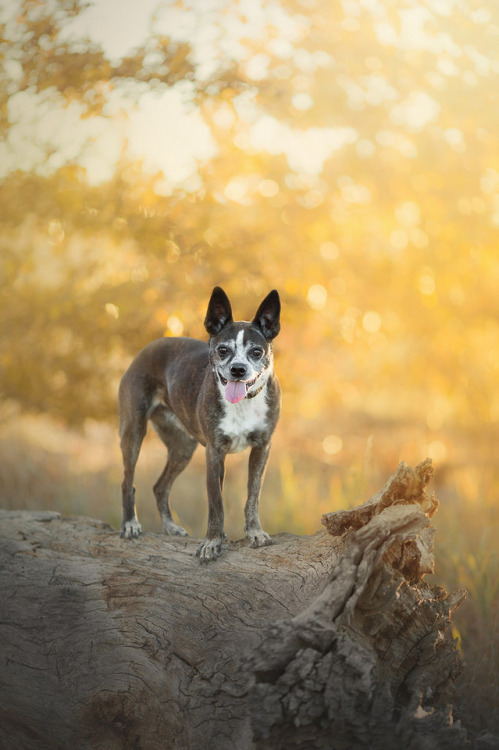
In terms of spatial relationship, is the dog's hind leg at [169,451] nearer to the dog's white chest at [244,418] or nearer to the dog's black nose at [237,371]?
the dog's white chest at [244,418]

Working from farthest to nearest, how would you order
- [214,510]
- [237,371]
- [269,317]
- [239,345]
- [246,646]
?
[269,317] → [214,510] → [239,345] → [237,371] → [246,646]

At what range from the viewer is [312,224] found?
6141 mm

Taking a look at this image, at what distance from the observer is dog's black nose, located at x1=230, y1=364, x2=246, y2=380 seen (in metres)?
3.90

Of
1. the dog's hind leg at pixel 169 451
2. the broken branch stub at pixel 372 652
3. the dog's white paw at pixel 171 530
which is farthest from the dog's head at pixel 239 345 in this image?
the dog's white paw at pixel 171 530

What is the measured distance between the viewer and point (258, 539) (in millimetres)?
4117

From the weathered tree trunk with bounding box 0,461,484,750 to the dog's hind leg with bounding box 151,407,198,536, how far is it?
129cm

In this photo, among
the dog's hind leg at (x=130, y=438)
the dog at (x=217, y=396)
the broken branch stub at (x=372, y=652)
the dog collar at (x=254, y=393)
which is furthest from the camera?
the dog's hind leg at (x=130, y=438)

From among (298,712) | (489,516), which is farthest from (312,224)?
(298,712)

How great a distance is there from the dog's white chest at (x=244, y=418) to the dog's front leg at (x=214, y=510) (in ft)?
0.52

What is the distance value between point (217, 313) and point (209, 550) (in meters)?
1.46

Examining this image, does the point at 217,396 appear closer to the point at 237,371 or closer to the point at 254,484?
the point at 237,371

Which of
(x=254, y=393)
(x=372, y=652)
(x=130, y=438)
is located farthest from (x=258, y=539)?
(x=372, y=652)

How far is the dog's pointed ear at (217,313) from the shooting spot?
4191 mm

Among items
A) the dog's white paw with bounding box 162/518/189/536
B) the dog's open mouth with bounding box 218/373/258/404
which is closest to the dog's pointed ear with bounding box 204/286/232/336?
the dog's open mouth with bounding box 218/373/258/404
